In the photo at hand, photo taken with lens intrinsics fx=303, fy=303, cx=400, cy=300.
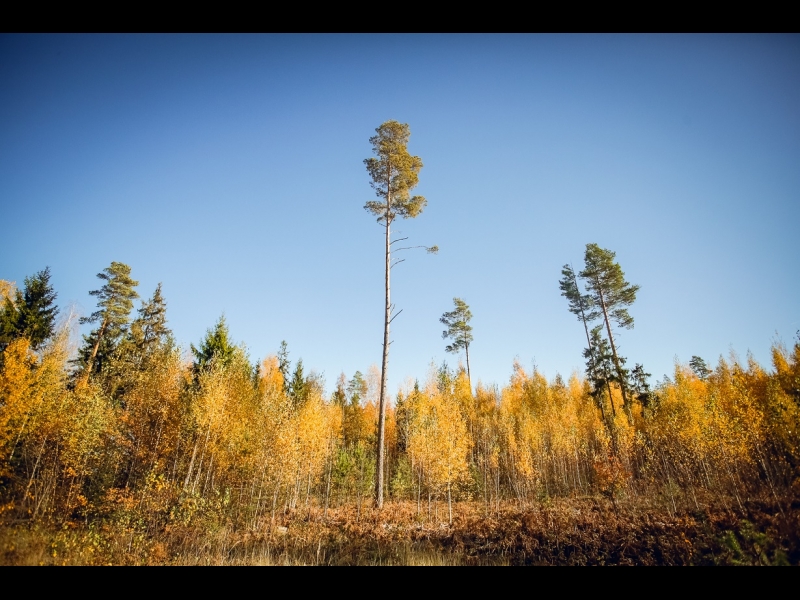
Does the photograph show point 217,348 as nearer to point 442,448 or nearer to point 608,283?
point 442,448

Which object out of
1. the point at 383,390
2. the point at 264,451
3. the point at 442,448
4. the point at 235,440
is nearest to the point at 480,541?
the point at 383,390

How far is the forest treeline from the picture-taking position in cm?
1084

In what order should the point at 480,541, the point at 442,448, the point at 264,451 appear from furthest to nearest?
1. the point at 264,451
2. the point at 442,448
3. the point at 480,541

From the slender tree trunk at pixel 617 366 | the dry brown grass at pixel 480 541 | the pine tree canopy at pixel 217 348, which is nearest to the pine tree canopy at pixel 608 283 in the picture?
the slender tree trunk at pixel 617 366

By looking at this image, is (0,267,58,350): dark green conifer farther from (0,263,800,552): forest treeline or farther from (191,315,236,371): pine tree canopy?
(191,315,236,371): pine tree canopy

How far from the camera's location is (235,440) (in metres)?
17.6

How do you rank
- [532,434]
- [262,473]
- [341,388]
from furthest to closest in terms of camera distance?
[341,388]
[532,434]
[262,473]

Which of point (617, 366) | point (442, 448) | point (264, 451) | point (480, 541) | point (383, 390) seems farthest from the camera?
point (617, 366)

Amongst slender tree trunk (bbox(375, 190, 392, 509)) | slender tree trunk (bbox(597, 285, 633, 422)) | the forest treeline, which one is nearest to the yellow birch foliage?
the forest treeline

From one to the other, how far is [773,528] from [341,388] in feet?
127
